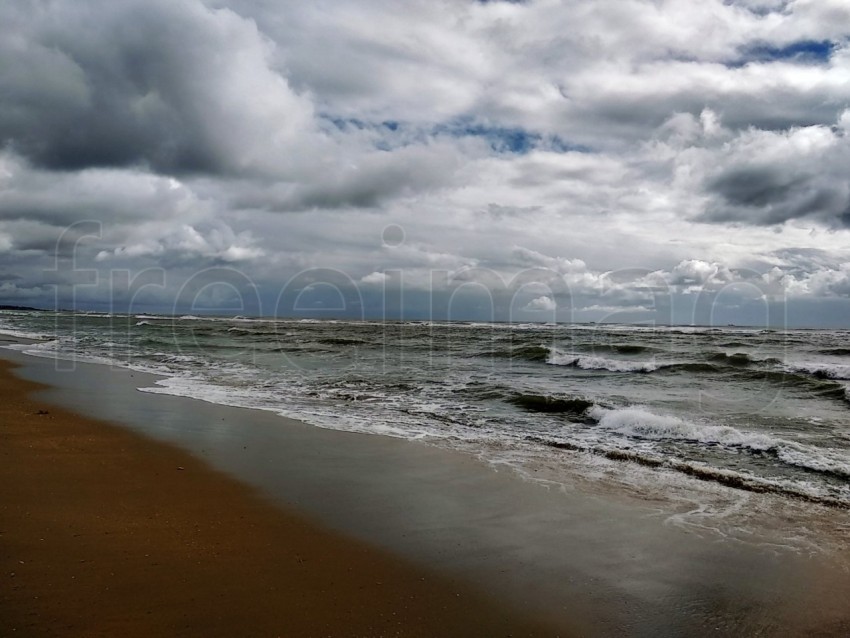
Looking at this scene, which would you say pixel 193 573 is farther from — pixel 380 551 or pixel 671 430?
pixel 671 430

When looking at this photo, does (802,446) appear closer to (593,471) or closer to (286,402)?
(593,471)

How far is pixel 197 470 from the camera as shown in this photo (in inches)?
271

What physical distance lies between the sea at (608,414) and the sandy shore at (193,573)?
3.13 meters

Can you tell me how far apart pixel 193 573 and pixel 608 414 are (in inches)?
360

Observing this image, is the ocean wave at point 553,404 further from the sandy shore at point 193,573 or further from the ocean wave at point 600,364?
the ocean wave at point 600,364

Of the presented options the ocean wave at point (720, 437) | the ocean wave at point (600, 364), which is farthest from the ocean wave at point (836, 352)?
the ocean wave at point (720, 437)

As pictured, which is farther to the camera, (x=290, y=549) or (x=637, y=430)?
(x=637, y=430)

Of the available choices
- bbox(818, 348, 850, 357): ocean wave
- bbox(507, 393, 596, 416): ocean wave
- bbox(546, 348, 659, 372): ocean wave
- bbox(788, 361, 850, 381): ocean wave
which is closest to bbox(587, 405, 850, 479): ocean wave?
bbox(507, 393, 596, 416): ocean wave

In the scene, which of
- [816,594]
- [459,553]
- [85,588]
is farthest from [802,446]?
[85,588]

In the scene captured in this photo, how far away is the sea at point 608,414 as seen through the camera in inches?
269

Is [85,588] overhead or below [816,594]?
overhead

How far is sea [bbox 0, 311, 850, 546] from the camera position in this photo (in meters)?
6.82

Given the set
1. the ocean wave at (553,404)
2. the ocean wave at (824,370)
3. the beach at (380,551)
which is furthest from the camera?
the ocean wave at (824,370)

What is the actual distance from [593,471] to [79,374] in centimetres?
1595
